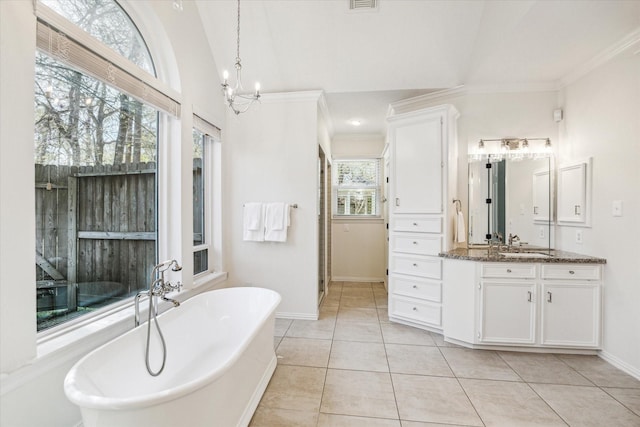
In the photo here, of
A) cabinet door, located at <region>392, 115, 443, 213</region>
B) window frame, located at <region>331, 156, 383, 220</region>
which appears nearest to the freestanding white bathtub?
cabinet door, located at <region>392, 115, 443, 213</region>

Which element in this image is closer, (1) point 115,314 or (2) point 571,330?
(1) point 115,314

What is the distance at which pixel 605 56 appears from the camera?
7.96 feet

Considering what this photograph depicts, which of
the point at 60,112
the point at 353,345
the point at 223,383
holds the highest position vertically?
the point at 60,112

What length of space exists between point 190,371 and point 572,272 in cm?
322

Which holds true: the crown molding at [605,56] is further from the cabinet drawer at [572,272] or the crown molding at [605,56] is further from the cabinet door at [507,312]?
the cabinet door at [507,312]

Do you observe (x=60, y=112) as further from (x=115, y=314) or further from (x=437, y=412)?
(x=437, y=412)

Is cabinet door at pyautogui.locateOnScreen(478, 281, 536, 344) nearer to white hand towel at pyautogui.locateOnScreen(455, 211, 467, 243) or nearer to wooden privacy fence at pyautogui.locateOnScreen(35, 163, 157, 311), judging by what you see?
white hand towel at pyautogui.locateOnScreen(455, 211, 467, 243)

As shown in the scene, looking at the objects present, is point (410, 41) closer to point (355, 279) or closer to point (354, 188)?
point (354, 188)

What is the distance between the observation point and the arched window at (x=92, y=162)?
1.53 m

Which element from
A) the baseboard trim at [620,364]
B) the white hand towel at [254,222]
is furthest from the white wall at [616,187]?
the white hand towel at [254,222]

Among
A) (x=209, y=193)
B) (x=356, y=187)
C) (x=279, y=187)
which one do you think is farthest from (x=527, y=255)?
(x=209, y=193)

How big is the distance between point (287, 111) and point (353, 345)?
2.66 meters

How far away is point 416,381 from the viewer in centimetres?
214

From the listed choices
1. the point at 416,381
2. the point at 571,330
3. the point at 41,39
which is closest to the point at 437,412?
the point at 416,381
